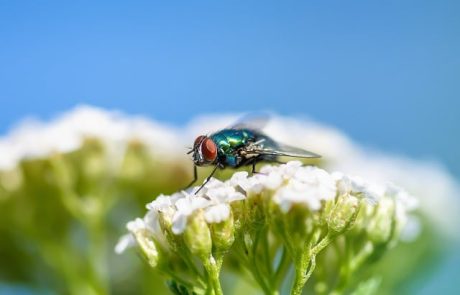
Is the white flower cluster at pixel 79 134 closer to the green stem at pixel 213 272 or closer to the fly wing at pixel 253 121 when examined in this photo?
the fly wing at pixel 253 121

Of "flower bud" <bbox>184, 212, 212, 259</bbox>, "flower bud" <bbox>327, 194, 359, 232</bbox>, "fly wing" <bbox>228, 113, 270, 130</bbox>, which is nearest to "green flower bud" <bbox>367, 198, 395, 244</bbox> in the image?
"flower bud" <bbox>327, 194, 359, 232</bbox>

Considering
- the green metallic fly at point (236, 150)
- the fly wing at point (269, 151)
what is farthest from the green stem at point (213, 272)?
the fly wing at point (269, 151)

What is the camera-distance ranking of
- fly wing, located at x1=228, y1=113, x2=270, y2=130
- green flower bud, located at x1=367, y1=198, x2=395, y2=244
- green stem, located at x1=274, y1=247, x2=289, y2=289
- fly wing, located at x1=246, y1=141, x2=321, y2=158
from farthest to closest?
fly wing, located at x1=228, y1=113, x2=270, y2=130 < fly wing, located at x1=246, y1=141, x2=321, y2=158 < green flower bud, located at x1=367, y1=198, x2=395, y2=244 < green stem, located at x1=274, y1=247, x2=289, y2=289

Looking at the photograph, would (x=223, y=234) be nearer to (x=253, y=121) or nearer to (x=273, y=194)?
(x=273, y=194)

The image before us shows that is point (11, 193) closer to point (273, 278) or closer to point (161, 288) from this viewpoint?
point (161, 288)

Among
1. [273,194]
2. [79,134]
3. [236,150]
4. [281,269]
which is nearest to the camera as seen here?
[273,194]

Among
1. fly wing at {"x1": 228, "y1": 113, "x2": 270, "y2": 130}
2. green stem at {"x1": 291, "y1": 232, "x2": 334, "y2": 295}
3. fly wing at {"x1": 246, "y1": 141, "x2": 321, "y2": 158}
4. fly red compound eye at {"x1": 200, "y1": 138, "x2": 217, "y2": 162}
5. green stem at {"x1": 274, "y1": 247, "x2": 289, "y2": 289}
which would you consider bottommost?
green stem at {"x1": 274, "y1": 247, "x2": 289, "y2": 289}

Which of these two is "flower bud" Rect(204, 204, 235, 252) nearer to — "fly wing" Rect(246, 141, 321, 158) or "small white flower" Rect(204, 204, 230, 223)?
"small white flower" Rect(204, 204, 230, 223)

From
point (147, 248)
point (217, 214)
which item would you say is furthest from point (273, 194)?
point (147, 248)
